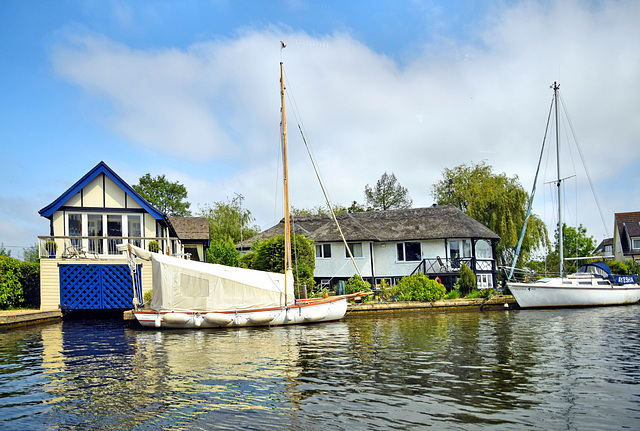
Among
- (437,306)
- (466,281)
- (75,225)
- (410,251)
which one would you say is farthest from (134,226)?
(466,281)

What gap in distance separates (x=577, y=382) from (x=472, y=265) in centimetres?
2784

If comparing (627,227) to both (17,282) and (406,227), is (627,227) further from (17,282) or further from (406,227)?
(17,282)

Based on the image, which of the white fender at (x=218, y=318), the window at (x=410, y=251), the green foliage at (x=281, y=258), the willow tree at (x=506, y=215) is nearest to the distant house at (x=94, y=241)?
the green foliage at (x=281, y=258)

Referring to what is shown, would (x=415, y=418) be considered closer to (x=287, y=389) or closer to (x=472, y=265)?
(x=287, y=389)

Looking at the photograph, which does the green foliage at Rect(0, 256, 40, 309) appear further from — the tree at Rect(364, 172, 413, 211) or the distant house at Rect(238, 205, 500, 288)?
the tree at Rect(364, 172, 413, 211)

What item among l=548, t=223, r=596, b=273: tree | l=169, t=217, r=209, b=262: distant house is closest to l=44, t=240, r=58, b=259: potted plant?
l=169, t=217, r=209, b=262: distant house

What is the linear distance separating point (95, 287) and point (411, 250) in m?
23.0

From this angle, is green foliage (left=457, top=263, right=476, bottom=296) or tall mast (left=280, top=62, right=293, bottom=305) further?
green foliage (left=457, top=263, right=476, bottom=296)

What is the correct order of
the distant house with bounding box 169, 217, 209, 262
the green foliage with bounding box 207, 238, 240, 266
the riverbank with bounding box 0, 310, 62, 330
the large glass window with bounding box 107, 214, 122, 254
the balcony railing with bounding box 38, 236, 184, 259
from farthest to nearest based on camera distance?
the distant house with bounding box 169, 217, 209, 262 < the green foliage with bounding box 207, 238, 240, 266 < the large glass window with bounding box 107, 214, 122, 254 < the balcony railing with bounding box 38, 236, 184, 259 < the riverbank with bounding box 0, 310, 62, 330

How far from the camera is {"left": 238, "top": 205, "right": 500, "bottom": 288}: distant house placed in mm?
39312

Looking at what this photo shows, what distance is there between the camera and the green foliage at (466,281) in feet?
117

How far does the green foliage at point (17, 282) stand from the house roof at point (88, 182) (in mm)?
3526

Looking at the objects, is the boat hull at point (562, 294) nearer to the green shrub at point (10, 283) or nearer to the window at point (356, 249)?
the window at point (356, 249)

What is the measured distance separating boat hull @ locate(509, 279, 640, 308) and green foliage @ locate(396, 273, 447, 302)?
4743 millimetres
